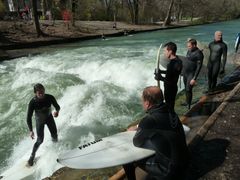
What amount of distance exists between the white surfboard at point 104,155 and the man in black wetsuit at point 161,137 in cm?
14

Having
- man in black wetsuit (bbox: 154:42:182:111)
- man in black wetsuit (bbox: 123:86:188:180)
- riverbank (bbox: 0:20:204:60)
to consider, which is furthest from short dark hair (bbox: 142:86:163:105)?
riverbank (bbox: 0:20:204:60)

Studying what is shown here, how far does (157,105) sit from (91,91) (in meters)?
8.19

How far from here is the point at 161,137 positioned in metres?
4.05

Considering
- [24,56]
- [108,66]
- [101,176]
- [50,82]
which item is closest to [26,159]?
[101,176]

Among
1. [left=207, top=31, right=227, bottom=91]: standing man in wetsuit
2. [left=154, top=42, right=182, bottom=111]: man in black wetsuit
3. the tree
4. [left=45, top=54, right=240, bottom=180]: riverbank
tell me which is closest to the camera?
[left=45, top=54, right=240, bottom=180]: riverbank

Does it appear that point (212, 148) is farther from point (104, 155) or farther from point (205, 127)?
point (104, 155)

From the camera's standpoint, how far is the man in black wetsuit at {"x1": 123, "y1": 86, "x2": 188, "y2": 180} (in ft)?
13.3

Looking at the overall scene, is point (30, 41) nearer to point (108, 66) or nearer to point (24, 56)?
point (24, 56)

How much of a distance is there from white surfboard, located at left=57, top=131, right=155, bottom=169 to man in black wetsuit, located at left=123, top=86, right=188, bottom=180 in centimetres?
14

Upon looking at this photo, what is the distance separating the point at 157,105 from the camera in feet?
13.4

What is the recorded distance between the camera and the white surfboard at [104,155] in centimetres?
443

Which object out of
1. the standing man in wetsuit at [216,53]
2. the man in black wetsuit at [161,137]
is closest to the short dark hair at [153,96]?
the man in black wetsuit at [161,137]

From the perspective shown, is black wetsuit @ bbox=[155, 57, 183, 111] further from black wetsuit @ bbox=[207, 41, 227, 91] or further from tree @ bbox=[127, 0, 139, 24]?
tree @ bbox=[127, 0, 139, 24]

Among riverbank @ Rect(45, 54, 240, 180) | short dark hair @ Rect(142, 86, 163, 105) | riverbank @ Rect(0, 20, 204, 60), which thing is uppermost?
short dark hair @ Rect(142, 86, 163, 105)
